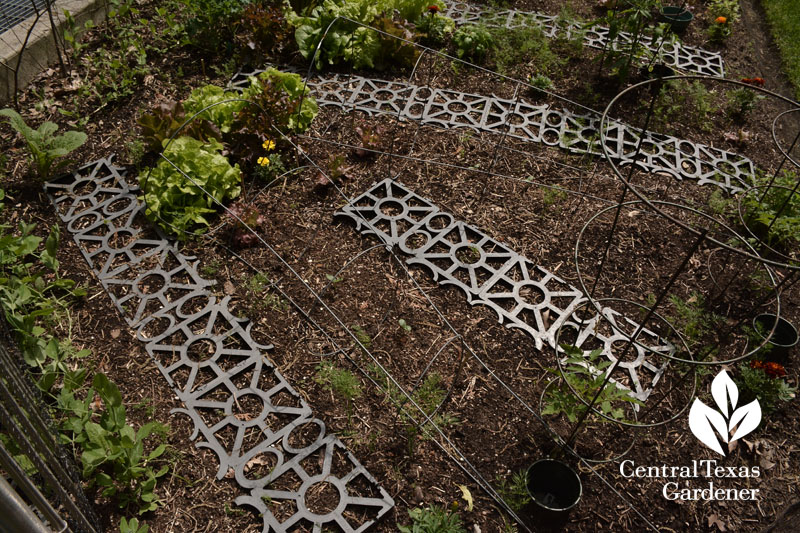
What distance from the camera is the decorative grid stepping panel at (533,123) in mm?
4992

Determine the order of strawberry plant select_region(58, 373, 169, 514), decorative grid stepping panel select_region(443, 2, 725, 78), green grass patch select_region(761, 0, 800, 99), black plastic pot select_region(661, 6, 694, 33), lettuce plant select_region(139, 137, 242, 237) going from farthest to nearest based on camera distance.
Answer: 1. black plastic pot select_region(661, 6, 694, 33)
2. green grass patch select_region(761, 0, 800, 99)
3. decorative grid stepping panel select_region(443, 2, 725, 78)
4. lettuce plant select_region(139, 137, 242, 237)
5. strawberry plant select_region(58, 373, 169, 514)

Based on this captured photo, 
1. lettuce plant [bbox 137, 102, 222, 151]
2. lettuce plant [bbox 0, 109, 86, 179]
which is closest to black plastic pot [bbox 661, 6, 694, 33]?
lettuce plant [bbox 137, 102, 222, 151]

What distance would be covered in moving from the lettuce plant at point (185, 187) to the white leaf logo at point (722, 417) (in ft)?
11.6

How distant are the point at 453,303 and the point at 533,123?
2252 millimetres

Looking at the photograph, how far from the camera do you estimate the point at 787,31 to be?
6820 millimetres

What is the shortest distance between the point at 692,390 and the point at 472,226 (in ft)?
6.24

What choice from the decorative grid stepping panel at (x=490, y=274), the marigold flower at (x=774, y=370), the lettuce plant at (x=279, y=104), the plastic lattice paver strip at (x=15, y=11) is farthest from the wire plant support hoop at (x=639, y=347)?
the plastic lattice paver strip at (x=15, y=11)

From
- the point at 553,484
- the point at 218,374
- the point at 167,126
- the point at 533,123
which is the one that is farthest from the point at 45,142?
the point at 553,484

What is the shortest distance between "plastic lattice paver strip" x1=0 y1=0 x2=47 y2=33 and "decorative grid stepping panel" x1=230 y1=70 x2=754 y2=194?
2117mm

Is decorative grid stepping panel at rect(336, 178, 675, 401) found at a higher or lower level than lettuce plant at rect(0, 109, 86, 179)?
lower

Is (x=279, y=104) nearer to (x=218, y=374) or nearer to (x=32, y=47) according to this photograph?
(x=218, y=374)

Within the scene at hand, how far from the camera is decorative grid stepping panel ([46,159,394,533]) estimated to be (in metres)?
3.04

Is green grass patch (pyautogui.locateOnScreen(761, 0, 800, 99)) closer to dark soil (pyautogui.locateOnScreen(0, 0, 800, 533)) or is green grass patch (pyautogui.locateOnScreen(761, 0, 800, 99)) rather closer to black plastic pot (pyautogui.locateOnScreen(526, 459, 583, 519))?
dark soil (pyautogui.locateOnScreen(0, 0, 800, 533))

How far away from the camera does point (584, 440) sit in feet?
10.9
